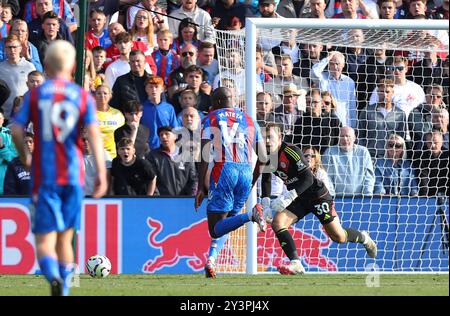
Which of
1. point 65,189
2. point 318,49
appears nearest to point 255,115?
point 318,49

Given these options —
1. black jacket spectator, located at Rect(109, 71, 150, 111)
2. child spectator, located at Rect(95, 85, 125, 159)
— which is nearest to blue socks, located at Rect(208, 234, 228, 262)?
child spectator, located at Rect(95, 85, 125, 159)

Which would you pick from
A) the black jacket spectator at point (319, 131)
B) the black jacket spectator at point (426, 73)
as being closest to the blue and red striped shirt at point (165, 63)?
the black jacket spectator at point (319, 131)

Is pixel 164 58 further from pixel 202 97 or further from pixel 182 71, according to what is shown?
pixel 202 97

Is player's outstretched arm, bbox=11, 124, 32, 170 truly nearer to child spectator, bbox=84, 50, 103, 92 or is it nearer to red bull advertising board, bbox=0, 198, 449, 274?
red bull advertising board, bbox=0, 198, 449, 274

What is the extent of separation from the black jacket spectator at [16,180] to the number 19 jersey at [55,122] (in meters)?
6.55

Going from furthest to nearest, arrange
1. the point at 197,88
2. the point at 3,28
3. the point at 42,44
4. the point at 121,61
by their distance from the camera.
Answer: the point at 121,61 → the point at 197,88 → the point at 3,28 → the point at 42,44

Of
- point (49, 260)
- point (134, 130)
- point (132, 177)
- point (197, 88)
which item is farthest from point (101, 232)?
point (49, 260)

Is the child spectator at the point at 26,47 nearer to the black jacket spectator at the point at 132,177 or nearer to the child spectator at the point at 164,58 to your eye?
the child spectator at the point at 164,58

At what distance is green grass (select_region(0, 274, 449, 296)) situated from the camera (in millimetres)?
10164

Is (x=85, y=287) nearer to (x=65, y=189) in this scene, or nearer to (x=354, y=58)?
(x=65, y=189)

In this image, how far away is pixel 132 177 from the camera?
47.5 ft

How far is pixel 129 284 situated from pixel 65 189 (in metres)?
3.94

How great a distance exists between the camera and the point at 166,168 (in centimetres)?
Result: 1473

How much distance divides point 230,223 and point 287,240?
962 mm
